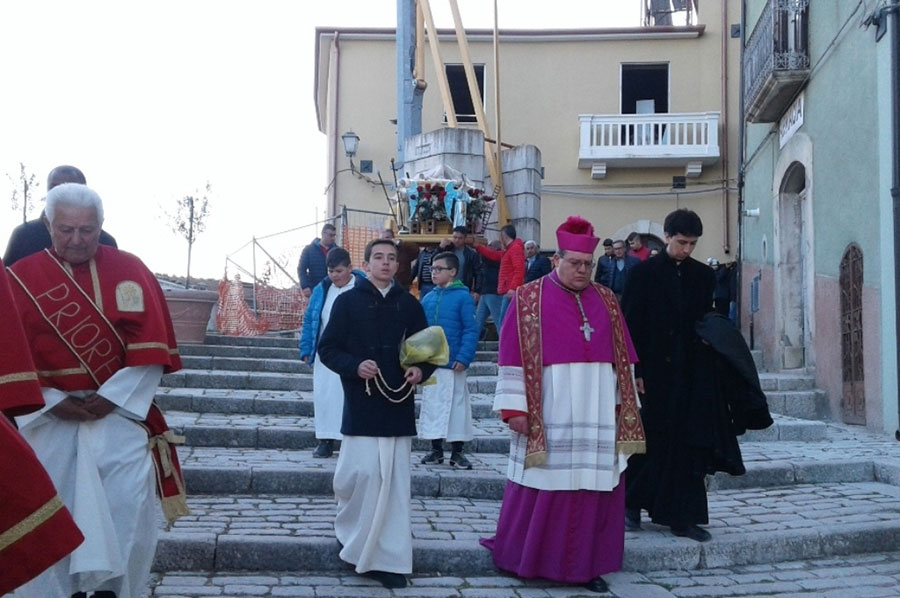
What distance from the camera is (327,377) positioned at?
28.1 feet

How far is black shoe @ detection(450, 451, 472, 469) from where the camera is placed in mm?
8258

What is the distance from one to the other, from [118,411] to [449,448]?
5.08m

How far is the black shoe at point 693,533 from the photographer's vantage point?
633 cm

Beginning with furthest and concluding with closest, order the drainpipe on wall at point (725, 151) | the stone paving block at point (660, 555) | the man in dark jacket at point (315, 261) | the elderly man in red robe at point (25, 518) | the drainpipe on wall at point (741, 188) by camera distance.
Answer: the drainpipe on wall at point (725, 151)
the drainpipe on wall at point (741, 188)
the man in dark jacket at point (315, 261)
the stone paving block at point (660, 555)
the elderly man in red robe at point (25, 518)

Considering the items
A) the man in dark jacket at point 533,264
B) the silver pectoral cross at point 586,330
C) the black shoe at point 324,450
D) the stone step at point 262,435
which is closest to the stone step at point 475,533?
the black shoe at point 324,450

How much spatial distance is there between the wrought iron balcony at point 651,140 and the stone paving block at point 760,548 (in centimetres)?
1959

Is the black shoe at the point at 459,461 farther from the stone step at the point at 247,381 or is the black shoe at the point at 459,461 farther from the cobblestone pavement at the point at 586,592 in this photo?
the stone step at the point at 247,381

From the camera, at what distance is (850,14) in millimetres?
11516

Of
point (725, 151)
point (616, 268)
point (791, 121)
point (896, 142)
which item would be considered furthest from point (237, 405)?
point (725, 151)

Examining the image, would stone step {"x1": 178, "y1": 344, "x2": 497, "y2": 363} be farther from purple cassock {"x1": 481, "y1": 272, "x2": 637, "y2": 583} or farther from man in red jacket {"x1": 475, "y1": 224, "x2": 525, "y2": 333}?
purple cassock {"x1": 481, "y1": 272, "x2": 637, "y2": 583}

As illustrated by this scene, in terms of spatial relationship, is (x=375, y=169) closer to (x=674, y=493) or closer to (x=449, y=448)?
(x=449, y=448)

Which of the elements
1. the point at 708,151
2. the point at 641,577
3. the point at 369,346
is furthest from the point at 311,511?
the point at 708,151

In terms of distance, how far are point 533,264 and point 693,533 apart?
8237 mm

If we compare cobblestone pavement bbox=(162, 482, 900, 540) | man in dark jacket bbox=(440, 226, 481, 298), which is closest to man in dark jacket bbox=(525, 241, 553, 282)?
man in dark jacket bbox=(440, 226, 481, 298)
